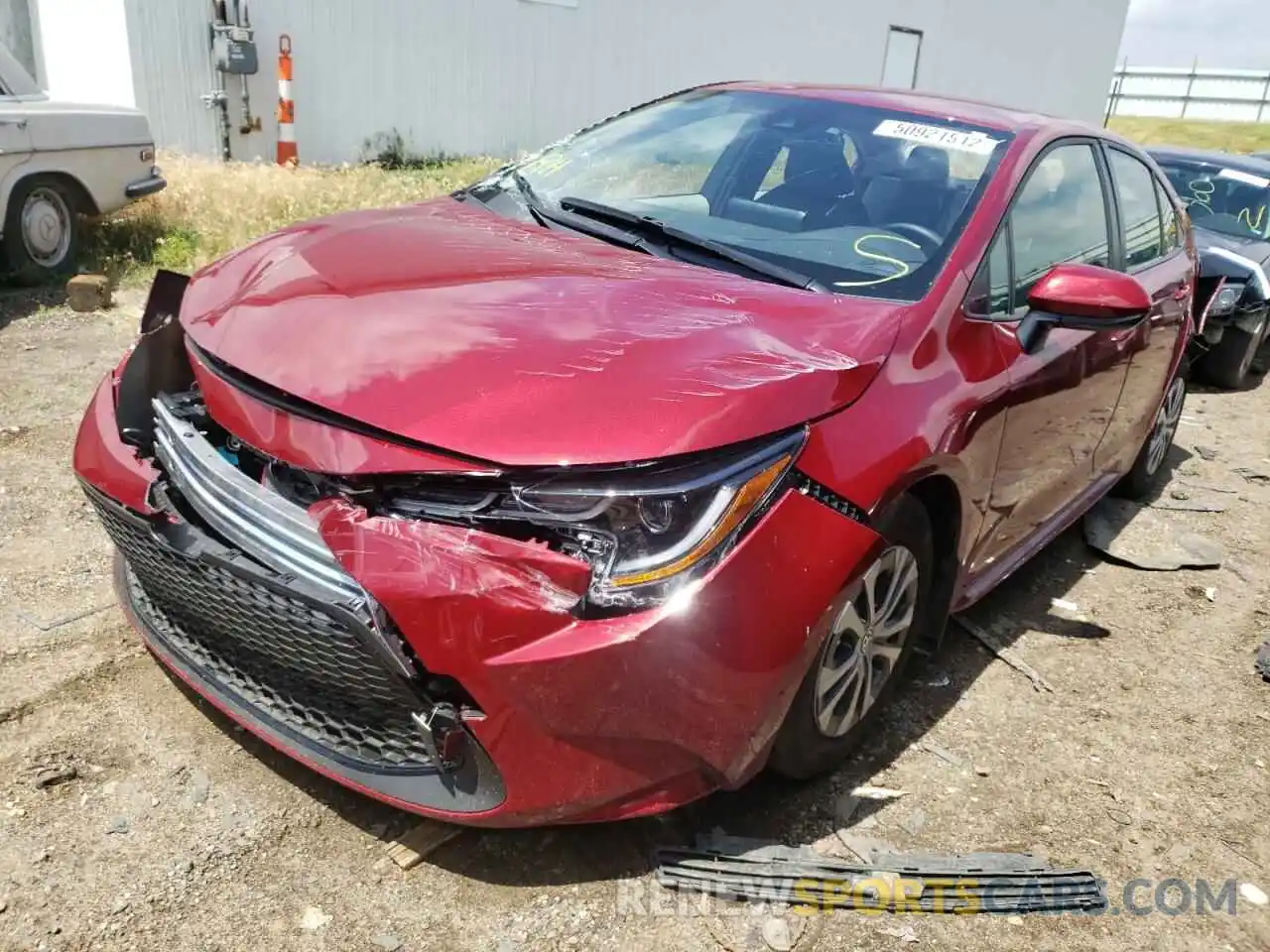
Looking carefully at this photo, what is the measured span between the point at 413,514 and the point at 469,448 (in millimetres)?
181

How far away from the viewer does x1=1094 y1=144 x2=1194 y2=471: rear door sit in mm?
3848

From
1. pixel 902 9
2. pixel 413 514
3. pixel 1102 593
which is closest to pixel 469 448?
pixel 413 514

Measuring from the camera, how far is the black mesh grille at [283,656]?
79.1 inches

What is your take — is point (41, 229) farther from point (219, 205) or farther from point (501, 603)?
point (501, 603)

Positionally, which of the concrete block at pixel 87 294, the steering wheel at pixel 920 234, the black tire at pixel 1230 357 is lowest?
the black tire at pixel 1230 357

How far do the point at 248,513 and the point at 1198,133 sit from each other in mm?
33941

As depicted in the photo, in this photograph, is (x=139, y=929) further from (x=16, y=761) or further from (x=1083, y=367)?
(x=1083, y=367)

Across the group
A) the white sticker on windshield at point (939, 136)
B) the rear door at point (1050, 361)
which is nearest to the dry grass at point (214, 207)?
the white sticker on windshield at point (939, 136)

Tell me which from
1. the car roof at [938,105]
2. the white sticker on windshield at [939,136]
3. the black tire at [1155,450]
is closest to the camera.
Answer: the white sticker on windshield at [939,136]

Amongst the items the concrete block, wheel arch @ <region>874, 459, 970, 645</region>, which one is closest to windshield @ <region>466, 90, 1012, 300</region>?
wheel arch @ <region>874, 459, 970, 645</region>

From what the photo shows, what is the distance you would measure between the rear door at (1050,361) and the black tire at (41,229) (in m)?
5.88

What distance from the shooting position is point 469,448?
1.93 meters

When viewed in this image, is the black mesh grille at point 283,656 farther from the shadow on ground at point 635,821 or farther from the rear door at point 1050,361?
the rear door at point 1050,361

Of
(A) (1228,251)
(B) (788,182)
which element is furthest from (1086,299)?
(A) (1228,251)
